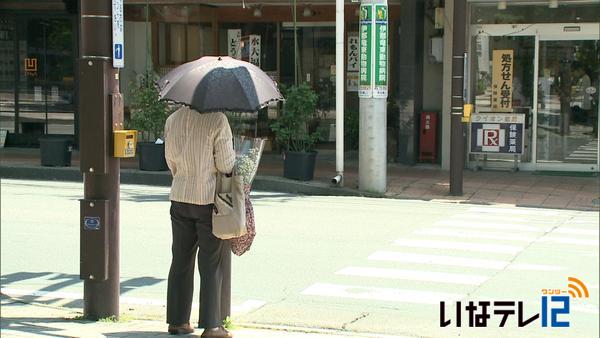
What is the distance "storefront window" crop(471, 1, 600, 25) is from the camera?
16859 mm

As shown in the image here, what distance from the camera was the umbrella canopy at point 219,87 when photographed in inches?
229

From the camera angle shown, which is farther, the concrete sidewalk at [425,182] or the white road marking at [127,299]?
the concrete sidewalk at [425,182]

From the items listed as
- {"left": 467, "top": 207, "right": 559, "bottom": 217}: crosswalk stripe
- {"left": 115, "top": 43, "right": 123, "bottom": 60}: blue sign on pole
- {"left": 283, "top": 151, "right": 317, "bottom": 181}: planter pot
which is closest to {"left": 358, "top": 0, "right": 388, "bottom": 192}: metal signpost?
{"left": 283, "top": 151, "right": 317, "bottom": 181}: planter pot

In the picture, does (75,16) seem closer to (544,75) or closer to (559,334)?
(544,75)

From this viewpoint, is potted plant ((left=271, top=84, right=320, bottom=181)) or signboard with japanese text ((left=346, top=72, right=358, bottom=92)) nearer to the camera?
potted plant ((left=271, top=84, right=320, bottom=181))

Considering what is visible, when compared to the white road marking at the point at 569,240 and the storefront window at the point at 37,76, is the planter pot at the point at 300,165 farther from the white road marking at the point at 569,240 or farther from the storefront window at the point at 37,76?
the storefront window at the point at 37,76

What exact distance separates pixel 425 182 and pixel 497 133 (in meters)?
2.49

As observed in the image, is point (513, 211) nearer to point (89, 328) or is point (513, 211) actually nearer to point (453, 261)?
point (453, 261)

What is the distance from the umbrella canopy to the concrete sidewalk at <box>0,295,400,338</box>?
67.9 inches

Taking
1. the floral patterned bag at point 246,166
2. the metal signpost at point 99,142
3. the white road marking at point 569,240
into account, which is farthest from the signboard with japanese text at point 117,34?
the white road marking at point 569,240

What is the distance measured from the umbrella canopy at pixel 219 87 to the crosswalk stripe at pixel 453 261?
12.0 feet

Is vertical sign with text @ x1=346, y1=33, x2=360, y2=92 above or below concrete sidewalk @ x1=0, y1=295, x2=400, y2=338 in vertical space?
above

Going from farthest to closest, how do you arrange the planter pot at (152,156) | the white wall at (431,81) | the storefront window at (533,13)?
the white wall at (431,81) → the storefront window at (533,13) → the planter pot at (152,156)

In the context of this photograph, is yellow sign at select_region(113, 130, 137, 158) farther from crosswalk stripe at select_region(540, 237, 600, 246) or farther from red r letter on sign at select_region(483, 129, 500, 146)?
red r letter on sign at select_region(483, 129, 500, 146)
